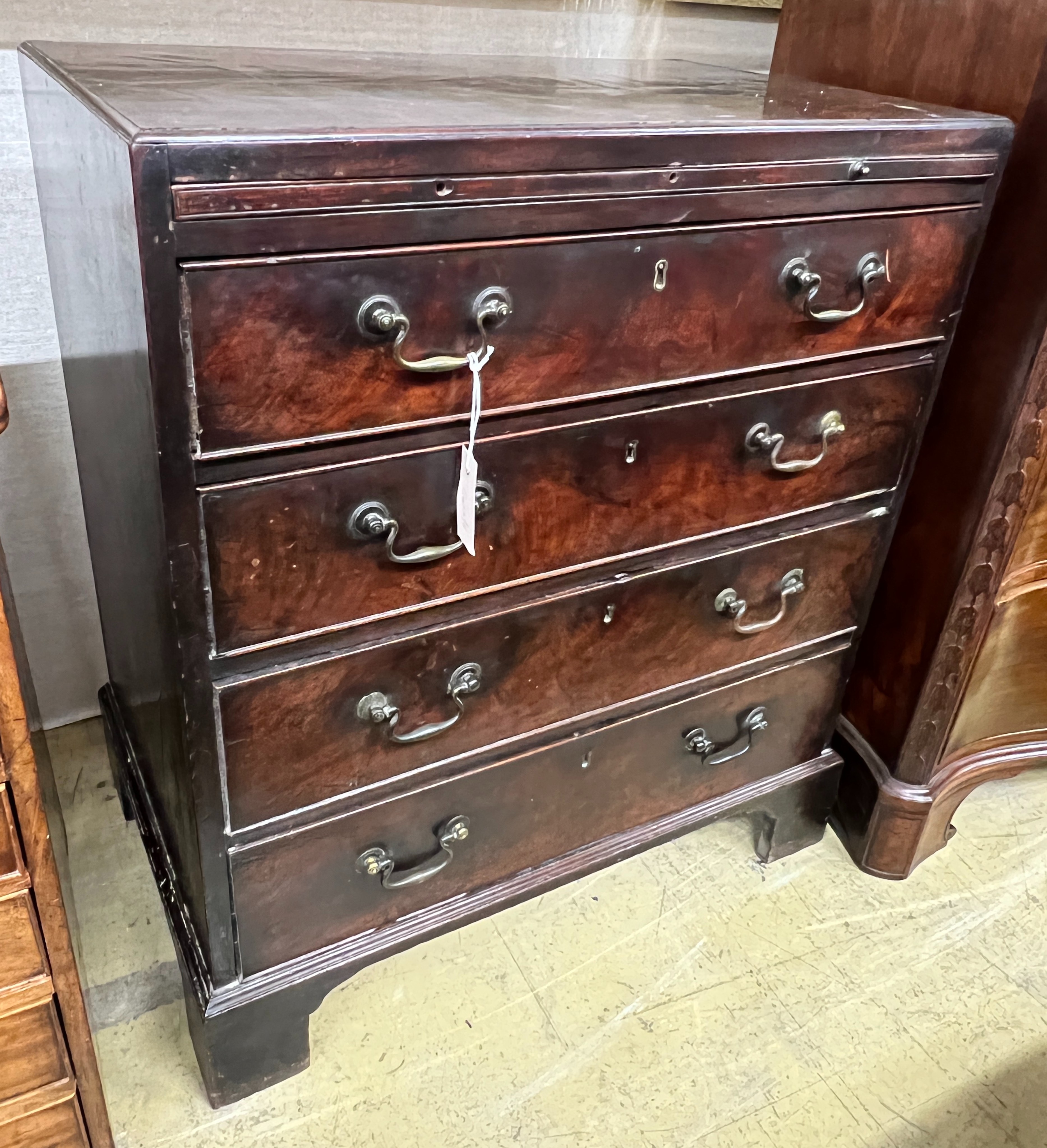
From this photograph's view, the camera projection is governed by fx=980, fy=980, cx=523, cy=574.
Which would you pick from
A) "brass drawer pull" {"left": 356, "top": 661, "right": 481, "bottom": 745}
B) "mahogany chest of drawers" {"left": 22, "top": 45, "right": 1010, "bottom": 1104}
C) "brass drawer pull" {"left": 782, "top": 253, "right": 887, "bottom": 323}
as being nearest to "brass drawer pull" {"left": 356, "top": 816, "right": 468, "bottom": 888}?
"mahogany chest of drawers" {"left": 22, "top": 45, "right": 1010, "bottom": 1104}

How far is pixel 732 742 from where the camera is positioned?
4.32 ft

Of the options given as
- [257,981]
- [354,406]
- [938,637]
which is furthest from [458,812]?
[938,637]

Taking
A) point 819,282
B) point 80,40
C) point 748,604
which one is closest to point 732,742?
point 748,604

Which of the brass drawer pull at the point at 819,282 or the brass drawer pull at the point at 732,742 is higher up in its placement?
the brass drawer pull at the point at 819,282

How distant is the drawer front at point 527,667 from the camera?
3.07 ft

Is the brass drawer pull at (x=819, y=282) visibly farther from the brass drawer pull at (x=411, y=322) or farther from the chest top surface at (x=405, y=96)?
the brass drawer pull at (x=411, y=322)

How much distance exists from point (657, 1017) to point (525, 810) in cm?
35

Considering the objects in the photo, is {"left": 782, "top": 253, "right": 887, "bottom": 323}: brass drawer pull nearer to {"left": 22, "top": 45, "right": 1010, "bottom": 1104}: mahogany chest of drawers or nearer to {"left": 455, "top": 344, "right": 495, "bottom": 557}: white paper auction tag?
{"left": 22, "top": 45, "right": 1010, "bottom": 1104}: mahogany chest of drawers

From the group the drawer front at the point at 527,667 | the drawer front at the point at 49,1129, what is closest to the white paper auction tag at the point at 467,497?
the drawer front at the point at 527,667

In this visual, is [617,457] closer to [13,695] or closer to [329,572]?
[329,572]

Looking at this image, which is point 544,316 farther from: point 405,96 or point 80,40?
point 80,40

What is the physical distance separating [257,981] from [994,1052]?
3.07 ft

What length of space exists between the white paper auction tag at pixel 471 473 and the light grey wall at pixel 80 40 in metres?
0.73

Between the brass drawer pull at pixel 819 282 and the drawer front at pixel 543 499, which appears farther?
the brass drawer pull at pixel 819 282
